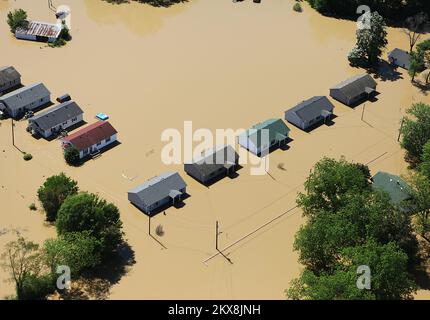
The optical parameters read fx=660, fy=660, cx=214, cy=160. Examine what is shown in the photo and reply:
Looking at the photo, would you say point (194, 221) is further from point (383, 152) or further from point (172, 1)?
point (172, 1)

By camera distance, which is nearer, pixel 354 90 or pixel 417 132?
pixel 417 132

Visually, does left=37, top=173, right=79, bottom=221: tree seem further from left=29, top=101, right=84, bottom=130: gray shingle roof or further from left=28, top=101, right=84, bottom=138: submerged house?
left=29, top=101, right=84, bottom=130: gray shingle roof

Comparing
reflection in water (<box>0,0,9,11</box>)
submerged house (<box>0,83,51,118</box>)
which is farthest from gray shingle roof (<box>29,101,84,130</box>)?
reflection in water (<box>0,0,9,11</box>)

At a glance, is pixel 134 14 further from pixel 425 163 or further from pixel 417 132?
pixel 425 163

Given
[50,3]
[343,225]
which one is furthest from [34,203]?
[50,3]

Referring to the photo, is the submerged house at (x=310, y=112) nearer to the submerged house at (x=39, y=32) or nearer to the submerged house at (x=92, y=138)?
the submerged house at (x=92, y=138)

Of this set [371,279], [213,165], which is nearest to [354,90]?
[213,165]

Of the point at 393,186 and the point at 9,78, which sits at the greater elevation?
the point at 9,78

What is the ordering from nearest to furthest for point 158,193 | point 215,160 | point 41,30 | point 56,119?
point 158,193 < point 215,160 < point 56,119 < point 41,30
